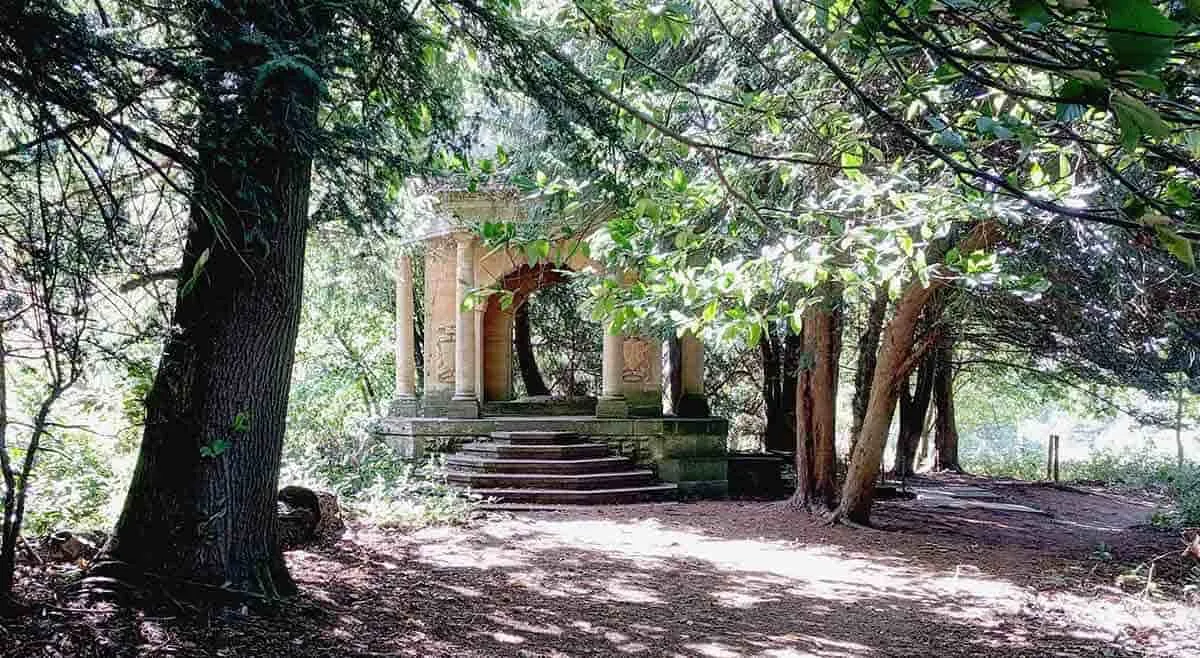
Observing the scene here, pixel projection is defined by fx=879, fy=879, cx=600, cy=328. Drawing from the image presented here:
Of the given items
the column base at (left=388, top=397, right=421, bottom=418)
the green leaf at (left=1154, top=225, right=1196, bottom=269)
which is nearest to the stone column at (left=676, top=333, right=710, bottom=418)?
the column base at (left=388, top=397, right=421, bottom=418)

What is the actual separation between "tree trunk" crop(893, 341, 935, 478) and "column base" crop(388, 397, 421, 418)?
31.7 feet

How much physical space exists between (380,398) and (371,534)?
10.3 metres

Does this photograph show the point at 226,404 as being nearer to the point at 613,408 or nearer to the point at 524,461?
the point at 524,461

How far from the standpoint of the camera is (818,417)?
1074 centimetres

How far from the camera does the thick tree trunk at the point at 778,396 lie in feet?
57.0

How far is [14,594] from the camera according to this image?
14.0 feet

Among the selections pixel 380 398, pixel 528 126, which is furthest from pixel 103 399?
pixel 380 398

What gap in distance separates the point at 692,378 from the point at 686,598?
9.02 m

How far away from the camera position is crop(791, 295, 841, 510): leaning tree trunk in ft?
34.5

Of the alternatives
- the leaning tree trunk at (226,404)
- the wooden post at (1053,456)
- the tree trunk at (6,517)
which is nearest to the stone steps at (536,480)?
the leaning tree trunk at (226,404)

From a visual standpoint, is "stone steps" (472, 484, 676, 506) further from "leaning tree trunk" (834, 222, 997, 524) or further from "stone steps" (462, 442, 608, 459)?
"leaning tree trunk" (834, 222, 997, 524)

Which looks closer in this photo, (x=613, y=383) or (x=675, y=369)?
(x=613, y=383)

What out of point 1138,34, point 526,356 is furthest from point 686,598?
point 526,356

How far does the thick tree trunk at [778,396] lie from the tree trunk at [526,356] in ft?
16.1
